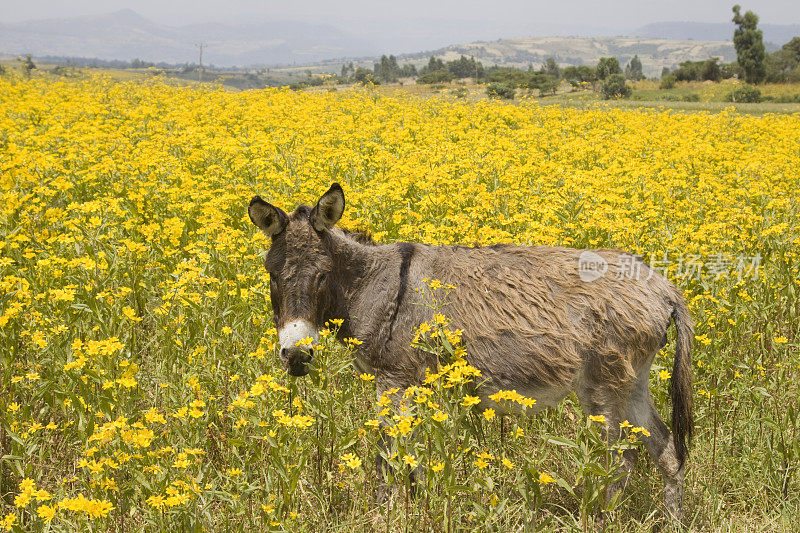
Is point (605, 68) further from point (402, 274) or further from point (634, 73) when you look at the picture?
point (634, 73)

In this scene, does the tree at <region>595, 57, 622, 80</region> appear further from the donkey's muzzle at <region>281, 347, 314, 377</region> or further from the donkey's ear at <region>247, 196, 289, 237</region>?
the donkey's muzzle at <region>281, 347, 314, 377</region>

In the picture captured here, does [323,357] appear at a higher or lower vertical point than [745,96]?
lower

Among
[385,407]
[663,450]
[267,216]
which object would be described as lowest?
[663,450]

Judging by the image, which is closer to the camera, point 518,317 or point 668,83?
point 518,317

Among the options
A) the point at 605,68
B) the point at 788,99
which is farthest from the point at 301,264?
the point at 605,68

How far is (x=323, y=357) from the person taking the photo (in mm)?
3398

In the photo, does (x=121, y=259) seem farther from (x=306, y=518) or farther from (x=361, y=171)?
(x=361, y=171)

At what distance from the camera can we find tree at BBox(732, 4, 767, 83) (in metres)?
59.9

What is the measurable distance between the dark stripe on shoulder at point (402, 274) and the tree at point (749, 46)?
63448mm

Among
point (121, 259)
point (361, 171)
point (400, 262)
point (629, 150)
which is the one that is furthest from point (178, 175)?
point (629, 150)

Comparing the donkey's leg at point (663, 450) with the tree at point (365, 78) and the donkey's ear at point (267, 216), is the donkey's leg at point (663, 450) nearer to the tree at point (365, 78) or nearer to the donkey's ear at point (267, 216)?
the donkey's ear at point (267, 216)

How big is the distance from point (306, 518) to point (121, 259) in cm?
306

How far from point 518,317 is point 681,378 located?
1.11 meters

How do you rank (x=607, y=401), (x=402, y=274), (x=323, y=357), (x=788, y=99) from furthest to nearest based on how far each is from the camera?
(x=788, y=99), (x=402, y=274), (x=607, y=401), (x=323, y=357)
